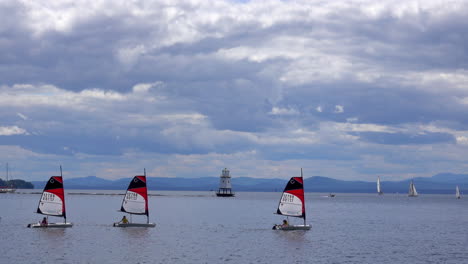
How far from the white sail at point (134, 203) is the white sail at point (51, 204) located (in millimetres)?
8995

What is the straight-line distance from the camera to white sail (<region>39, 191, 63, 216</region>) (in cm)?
8881

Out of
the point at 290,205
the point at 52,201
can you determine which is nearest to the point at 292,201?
the point at 290,205

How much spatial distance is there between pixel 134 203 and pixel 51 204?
11585 millimetres

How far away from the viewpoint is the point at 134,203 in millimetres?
90500

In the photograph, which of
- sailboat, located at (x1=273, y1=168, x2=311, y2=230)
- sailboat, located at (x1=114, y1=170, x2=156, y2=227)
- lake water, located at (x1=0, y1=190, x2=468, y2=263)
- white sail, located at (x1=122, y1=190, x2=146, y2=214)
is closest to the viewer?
lake water, located at (x1=0, y1=190, x2=468, y2=263)

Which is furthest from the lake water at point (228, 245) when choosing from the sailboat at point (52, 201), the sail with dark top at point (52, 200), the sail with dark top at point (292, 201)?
the sail with dark top at point (292, 201)

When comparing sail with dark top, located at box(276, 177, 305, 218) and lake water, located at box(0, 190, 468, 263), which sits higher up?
sail with dark top, located at box(276, 177, 305, 218)

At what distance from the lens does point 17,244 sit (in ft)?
244

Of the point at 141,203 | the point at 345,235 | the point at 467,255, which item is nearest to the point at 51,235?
the point at 141,203

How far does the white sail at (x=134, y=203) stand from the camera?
90.4 meters

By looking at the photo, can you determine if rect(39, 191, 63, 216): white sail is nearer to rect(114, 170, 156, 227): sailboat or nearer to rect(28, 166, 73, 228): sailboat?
rect(28, 166, 73, 228): sailboat

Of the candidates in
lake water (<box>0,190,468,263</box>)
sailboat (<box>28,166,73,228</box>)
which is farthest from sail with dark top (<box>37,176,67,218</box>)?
lake water (<box>0,190,468,263</box>)

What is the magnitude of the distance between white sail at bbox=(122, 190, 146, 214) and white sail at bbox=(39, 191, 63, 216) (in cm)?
899

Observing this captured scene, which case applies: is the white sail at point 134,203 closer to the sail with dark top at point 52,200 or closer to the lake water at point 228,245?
the lake water at point 228,245
